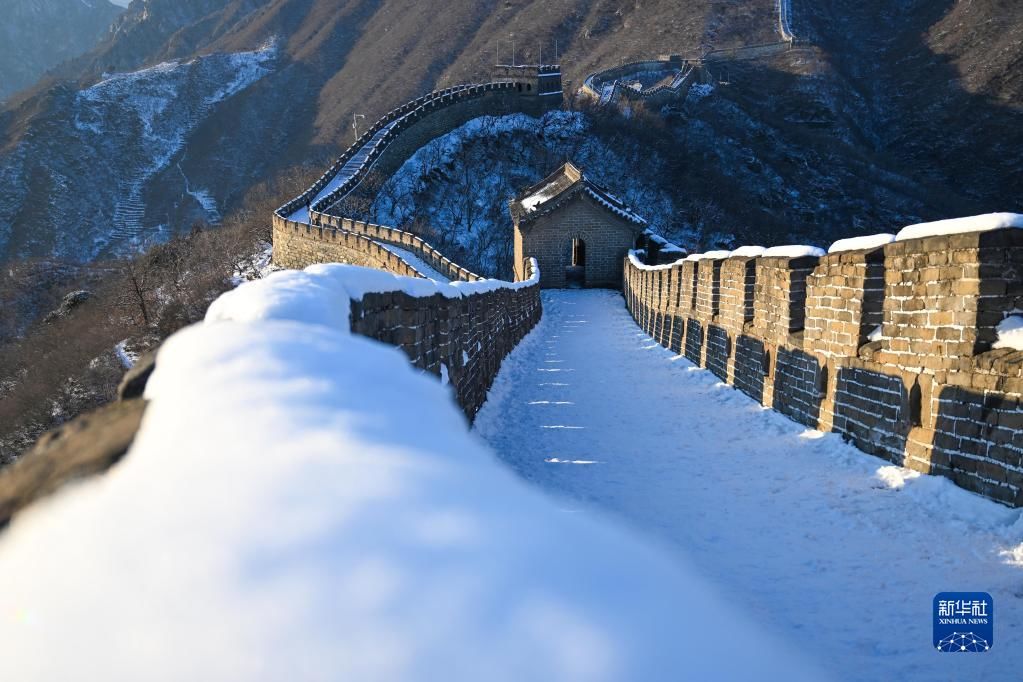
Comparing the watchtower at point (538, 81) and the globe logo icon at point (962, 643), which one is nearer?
the globe logo icon at point (962, 643)

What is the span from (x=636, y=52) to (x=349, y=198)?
148ft

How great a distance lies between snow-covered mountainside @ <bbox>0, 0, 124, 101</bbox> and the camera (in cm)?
17435

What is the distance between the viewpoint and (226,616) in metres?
0.98

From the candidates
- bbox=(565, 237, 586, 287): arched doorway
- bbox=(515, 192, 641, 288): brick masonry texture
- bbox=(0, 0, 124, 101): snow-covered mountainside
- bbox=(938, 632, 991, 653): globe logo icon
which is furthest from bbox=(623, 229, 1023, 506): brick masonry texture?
bbox=(0, 0, 124, 101): snow-covered mountainside

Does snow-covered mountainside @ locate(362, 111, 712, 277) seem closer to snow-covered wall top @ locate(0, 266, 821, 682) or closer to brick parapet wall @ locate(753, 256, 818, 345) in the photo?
brick parapet wall @ locate(753, 256, 818, 345)

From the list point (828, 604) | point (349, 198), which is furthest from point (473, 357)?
point (349, 198)

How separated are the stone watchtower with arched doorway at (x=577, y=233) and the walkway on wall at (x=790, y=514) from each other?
24.4m

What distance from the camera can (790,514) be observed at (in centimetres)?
454

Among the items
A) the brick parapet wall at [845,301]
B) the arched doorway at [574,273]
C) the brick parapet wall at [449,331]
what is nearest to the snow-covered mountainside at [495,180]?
the arched doorway at [574,273]

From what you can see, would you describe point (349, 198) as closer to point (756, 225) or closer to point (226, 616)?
point (756, 225)

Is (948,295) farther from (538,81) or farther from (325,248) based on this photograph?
(538,81)

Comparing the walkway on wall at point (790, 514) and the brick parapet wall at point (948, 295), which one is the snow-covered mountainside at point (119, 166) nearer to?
the walkway on wall at point (790, 514)

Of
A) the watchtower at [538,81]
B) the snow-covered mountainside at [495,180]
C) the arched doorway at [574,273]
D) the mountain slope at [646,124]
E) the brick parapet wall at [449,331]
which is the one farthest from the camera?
the mountain slope at [646,124]

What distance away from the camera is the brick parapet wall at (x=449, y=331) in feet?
13.8
